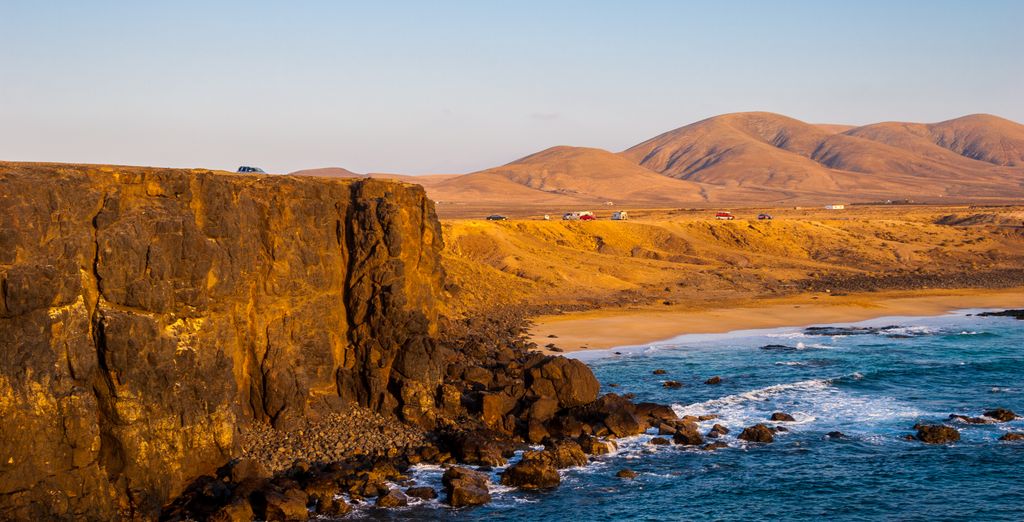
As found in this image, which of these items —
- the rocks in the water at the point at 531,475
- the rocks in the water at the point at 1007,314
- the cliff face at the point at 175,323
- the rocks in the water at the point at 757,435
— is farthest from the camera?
the rocks in the water at the point at 1007,314

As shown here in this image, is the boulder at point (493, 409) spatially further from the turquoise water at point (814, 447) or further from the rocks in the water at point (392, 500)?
the rocks in the water at point (392, 500)

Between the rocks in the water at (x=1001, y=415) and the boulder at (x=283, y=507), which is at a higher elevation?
the rocks in the water at (x=1001, y=415)

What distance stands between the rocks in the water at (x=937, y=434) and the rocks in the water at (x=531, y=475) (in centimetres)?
1756

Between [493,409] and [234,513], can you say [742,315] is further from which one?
[234,513]

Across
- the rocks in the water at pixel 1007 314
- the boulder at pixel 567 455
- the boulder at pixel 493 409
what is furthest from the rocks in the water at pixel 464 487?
the rocks in the water at pixel 1007 314

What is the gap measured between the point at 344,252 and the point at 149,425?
13210mm

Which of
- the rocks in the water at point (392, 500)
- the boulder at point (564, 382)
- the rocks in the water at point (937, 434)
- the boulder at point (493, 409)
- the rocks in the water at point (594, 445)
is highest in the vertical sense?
the boulder at point (564, 382)

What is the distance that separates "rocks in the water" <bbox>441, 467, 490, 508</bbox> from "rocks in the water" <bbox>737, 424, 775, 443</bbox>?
519 inches

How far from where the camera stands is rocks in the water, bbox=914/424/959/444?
41906 mm

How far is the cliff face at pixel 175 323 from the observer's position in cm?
2922

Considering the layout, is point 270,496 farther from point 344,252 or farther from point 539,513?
point 344,252

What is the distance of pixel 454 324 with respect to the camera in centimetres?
6712

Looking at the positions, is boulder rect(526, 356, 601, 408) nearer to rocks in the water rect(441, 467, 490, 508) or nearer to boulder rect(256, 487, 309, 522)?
rocks in the water rect(441, 467, 490, 508)

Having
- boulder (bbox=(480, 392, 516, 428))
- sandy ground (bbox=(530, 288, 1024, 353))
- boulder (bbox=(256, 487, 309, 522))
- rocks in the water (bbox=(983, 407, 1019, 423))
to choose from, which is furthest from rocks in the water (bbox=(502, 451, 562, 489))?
sandy ground (bbox=(530, 288, 1024, 353))
